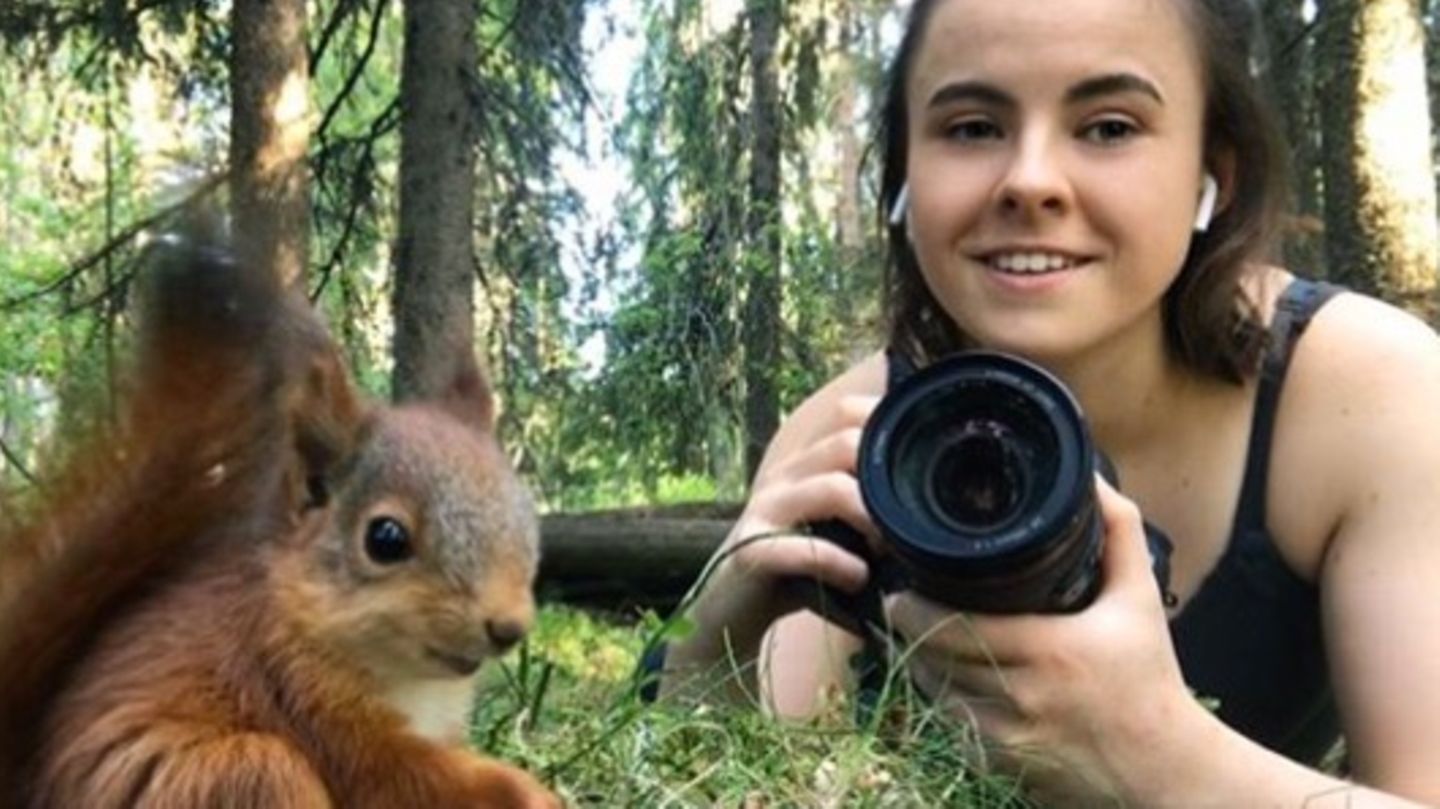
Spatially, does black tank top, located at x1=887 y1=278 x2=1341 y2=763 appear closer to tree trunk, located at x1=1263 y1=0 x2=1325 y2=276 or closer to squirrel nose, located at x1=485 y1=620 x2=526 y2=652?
squirrel nose, located at x1=485 y1=620 x2=526 y2=652

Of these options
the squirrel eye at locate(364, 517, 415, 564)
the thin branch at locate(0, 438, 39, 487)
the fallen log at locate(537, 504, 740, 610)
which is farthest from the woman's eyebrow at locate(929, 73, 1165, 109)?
the fallen log at locate(537, 504, 740, 610)

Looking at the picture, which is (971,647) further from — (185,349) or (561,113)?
(561,113)

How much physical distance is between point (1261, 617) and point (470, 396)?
28.8 inches

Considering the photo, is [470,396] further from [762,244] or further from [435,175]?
[762,244]

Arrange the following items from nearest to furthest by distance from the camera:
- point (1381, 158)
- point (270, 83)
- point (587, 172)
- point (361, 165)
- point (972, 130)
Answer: point (972, 130)
point (270, 83)
point (1381, 158)
point (361, 165)
point (587, 172)

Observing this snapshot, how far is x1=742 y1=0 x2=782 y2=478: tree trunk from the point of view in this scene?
17.6 feet

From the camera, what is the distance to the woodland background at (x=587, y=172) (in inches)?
173

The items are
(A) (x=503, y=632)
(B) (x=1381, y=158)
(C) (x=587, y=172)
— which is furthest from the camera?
(C) (x=587, y=172)

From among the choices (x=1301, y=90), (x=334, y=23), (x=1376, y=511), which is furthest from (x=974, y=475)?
(x=334, y=23)

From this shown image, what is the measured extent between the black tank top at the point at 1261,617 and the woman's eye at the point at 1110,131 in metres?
0.28

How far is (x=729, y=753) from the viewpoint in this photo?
1.22 metres

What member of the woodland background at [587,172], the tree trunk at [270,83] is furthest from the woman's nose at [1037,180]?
the tree trunk at [270,83]

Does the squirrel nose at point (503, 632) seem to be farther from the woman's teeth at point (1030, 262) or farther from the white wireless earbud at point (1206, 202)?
the white wireless earbud at point (1206, 202)

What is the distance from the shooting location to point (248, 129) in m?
4.22
